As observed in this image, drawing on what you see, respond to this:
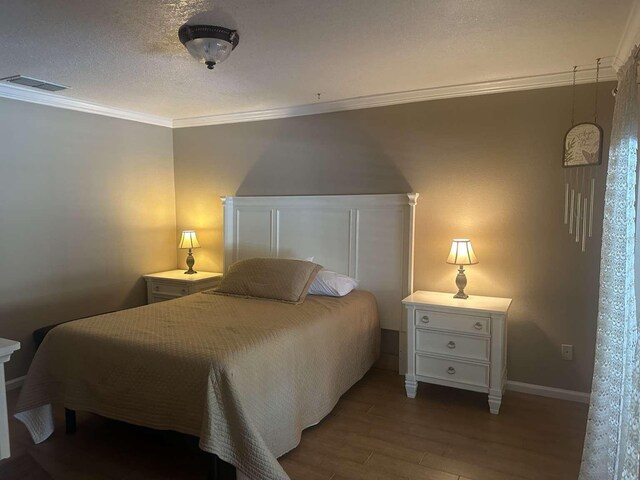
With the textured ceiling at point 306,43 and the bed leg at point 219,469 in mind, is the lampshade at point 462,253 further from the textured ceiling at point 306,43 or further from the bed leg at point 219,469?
the bed leg at point 219,469

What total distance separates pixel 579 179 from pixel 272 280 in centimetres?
228

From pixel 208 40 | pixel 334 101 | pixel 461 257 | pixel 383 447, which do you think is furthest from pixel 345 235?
pixel 208 40

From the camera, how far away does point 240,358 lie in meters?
2.17

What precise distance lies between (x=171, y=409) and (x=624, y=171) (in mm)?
2265

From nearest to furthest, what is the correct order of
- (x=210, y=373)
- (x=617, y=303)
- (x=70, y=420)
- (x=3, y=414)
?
(x=3, y=414), (x=617, y=303), (x=210, y=373), (x=70, y=420)

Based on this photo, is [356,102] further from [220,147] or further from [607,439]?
[607,439]

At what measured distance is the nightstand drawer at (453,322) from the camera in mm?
3000

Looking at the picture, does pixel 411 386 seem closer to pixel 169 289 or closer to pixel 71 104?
pixel 169 289

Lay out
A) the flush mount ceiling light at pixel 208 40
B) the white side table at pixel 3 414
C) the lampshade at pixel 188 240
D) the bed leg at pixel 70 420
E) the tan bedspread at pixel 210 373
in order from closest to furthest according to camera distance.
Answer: the white side table at pixel 3 414 → the tan bedspread at pixel 210 373 → the flush mount ceiling light at pixel 208 40 → the bed leg at pixel 70 420 → the lampshade at pixel 188 240

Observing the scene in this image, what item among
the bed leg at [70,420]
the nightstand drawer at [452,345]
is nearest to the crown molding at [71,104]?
the bed leg at [70,420]

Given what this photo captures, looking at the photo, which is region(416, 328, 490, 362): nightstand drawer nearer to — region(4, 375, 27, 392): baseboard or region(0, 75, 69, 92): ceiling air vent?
region(4, 375, 27, 392): baseboard

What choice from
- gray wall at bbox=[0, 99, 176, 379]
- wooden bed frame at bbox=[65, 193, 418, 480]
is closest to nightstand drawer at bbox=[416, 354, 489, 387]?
wooden bed frame at bbox=[65, 193, 418, 480]

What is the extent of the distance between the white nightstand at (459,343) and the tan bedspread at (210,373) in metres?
0.53

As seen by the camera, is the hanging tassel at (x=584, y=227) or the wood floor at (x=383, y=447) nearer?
the wood floor at (x=383, y=447)
